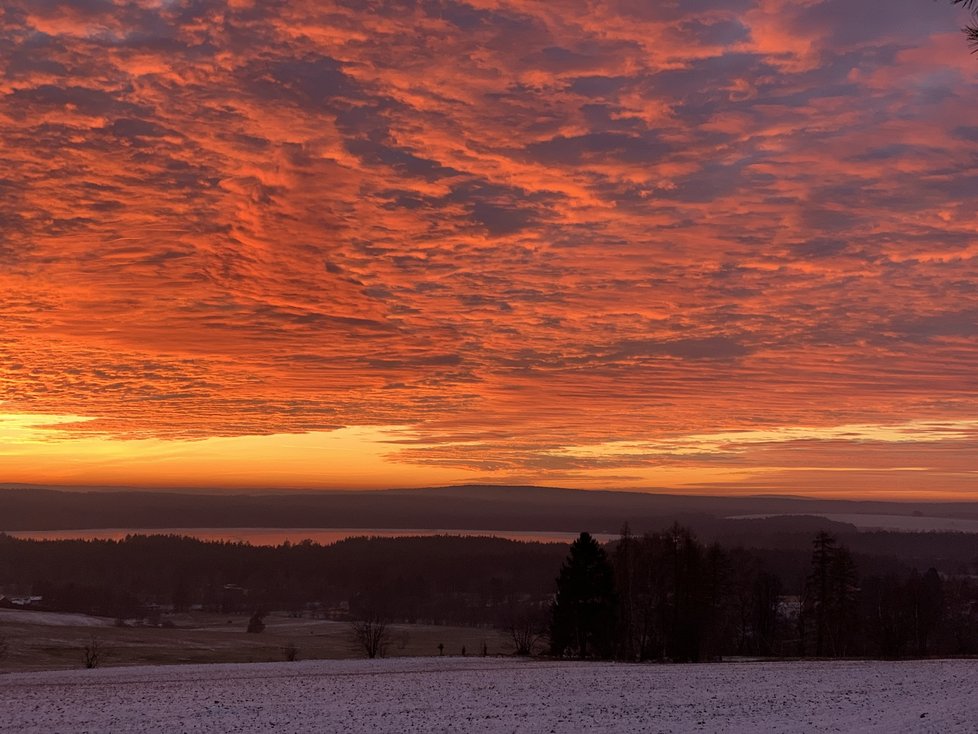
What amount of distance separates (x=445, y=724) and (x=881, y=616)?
214 feet

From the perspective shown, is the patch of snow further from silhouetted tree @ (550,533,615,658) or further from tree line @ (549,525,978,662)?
tree line @ (549,525,978,662)

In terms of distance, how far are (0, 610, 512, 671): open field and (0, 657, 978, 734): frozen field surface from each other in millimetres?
18348

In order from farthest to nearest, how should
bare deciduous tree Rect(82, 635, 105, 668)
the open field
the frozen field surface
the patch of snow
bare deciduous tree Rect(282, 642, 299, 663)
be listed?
the patch of snow
the open field
bare deciduous tree Rect(282, 642, 299, 663)
bare deciduous tree Rect(82, 635, 105, 668)
the frozen field surface

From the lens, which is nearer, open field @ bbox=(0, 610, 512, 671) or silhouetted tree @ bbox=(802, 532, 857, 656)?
open field @ bbox=(0, 610, 512, 671)

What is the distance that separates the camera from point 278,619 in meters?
146

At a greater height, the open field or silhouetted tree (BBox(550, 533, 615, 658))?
silhouetted tree (BBox(550, 533, 615, 658))

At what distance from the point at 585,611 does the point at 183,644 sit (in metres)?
37.8

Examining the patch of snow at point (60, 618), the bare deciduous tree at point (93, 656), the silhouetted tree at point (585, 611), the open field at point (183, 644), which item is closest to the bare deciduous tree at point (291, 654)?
the open field at point (183, 644)

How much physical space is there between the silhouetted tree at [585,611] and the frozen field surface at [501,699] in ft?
50.7

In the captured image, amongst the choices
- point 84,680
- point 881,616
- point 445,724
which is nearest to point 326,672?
point 84,680

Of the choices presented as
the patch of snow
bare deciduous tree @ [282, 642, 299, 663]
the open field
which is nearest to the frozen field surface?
bare deciduous tree @ [282, 642, 299, 663]

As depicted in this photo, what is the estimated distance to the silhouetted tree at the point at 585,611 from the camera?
6475 centimetres

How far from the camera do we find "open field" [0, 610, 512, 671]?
Answer: 214 feet

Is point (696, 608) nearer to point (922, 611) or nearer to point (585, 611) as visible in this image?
point (585, 611)
